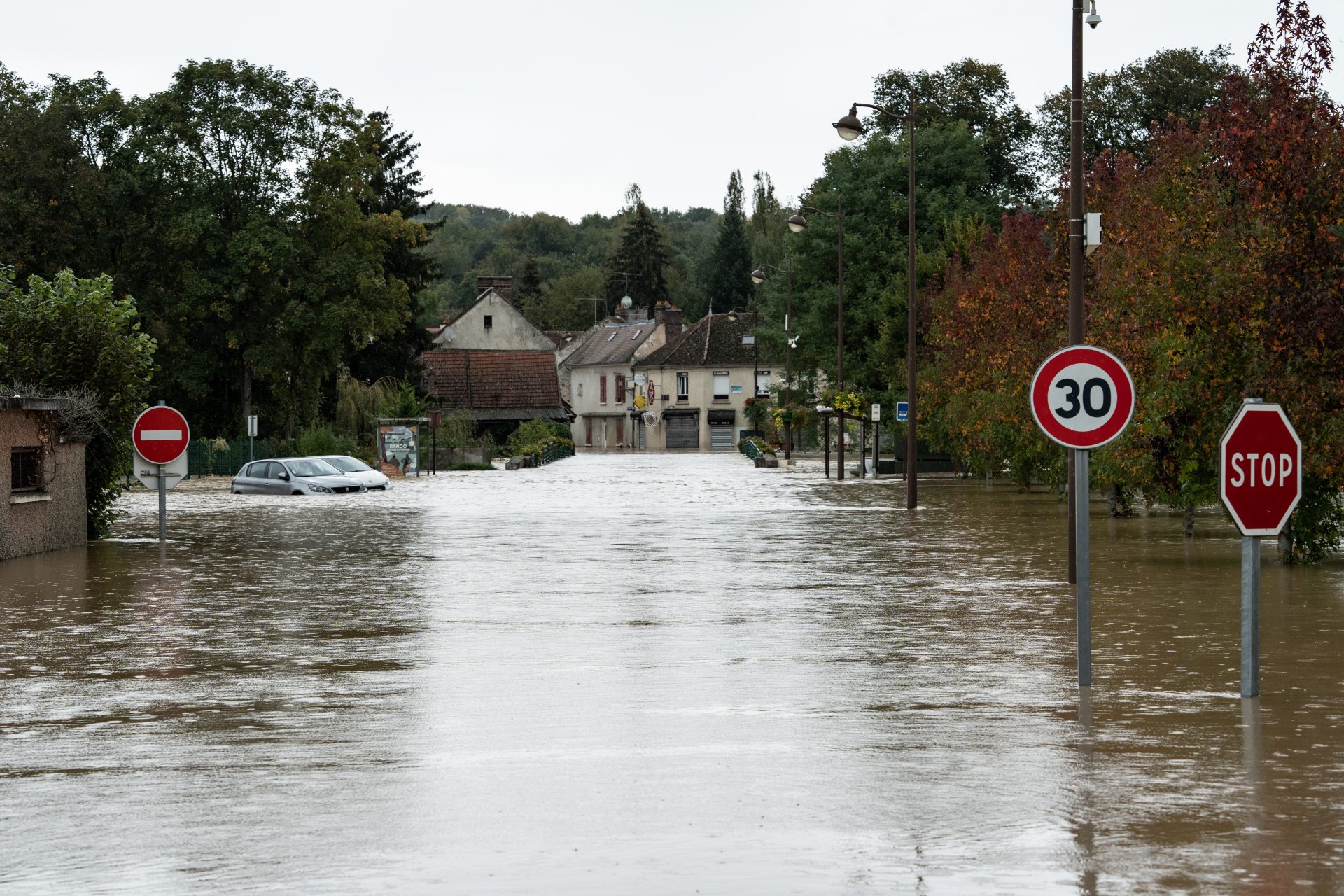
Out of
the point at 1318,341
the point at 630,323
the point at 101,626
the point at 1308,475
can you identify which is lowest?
the point at 101,626

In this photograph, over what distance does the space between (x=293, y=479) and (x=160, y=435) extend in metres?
25.4

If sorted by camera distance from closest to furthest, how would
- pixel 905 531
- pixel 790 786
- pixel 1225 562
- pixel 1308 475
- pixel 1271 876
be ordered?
pixel 1271 876
pixel 790 786
pixel 1308 475
pixel 1225 562
pixel 905 531

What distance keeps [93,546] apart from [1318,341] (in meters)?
19.5

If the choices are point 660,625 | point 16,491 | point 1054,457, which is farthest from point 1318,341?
point 16,491

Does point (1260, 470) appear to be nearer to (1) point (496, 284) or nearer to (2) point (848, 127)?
(2) point (848, 127)

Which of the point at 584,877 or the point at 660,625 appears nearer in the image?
the point at 584,877

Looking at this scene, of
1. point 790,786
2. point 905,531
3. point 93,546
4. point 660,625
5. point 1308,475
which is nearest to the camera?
point 790,786

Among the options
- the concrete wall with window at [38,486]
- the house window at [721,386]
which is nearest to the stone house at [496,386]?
the house window at [721,386]

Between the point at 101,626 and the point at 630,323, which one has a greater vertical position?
the point at 630,323

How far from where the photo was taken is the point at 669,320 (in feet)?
445

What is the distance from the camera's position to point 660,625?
1602 cm

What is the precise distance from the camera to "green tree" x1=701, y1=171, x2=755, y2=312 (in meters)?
152

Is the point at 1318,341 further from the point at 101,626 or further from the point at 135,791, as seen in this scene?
the point at 135,791

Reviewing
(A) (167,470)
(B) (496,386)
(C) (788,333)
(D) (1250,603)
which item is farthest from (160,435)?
(B) (496,386)
